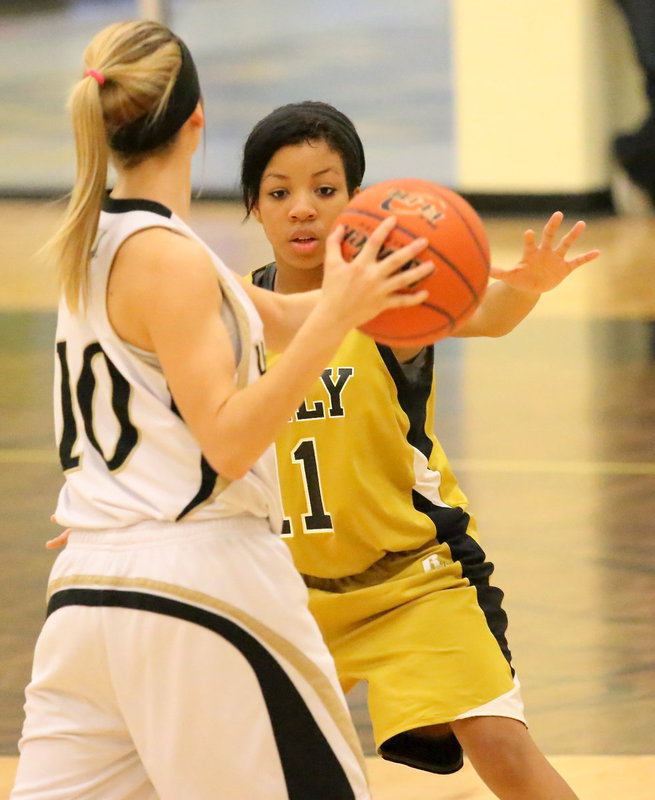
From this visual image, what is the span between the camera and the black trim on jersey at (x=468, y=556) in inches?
121

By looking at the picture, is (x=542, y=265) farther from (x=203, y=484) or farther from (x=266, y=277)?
(x=203, y=484)

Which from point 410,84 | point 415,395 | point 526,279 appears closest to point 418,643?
point 415,395

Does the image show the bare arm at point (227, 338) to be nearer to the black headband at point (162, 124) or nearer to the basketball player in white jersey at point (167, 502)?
the basketball player in white jersey at point (167, 502)

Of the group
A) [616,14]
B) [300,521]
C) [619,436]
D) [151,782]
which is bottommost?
[619,436]

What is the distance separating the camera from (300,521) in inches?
120

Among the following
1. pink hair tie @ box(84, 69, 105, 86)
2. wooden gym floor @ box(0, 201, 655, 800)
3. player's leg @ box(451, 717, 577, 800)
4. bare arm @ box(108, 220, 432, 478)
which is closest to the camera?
bare arm @ box(108, 220, 432, 478)

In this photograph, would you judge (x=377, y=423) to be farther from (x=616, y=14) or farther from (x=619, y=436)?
(x=616, y=14)

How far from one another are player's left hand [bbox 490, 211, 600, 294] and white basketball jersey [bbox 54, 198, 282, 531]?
778mm

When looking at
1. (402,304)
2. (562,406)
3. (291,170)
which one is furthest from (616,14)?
(402,304)

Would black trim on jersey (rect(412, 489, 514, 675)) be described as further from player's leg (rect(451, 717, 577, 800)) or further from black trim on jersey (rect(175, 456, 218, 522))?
black trim on jersey (rect(175, 456, 218, 522))

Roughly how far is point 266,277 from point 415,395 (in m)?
0.44

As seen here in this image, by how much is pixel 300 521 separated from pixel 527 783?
655mm

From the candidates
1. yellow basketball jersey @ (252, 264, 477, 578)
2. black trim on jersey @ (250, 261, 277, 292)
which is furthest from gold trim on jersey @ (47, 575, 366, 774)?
black trim on jersey @ (250, 261, 277, 292)

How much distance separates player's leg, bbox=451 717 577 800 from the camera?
2.86 m
